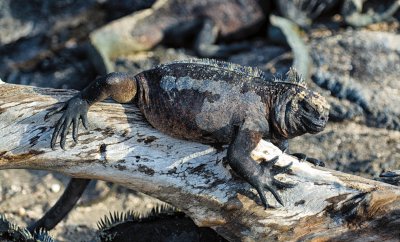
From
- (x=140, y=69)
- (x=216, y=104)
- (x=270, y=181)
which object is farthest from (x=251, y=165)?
(x=140, y=69)

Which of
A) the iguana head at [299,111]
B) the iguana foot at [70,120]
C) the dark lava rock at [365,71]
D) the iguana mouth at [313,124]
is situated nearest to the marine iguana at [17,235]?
the iguana foot at [70,120]

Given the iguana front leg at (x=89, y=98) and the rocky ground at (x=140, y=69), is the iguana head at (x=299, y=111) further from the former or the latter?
the rocky ground at (x=140, y=69)

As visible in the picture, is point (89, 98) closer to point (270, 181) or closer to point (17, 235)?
point (17, 235)

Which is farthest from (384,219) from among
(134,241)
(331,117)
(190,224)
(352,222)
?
(331,117)

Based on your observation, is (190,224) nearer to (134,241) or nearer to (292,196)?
(134,241)

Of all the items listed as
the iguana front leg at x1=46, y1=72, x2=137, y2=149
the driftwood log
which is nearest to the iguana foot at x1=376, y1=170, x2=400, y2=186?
the driftwood log

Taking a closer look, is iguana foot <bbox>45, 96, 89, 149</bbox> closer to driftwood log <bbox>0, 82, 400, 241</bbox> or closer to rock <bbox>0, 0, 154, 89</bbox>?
driftwood log <bbox>0, 82, 400, 241</bbox>
